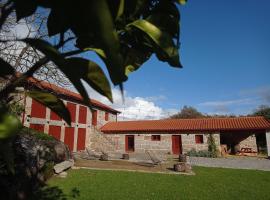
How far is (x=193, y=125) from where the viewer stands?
28016mm

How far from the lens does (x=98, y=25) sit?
472 millimetres

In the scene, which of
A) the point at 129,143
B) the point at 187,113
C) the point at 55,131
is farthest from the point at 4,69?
the point at 187,113

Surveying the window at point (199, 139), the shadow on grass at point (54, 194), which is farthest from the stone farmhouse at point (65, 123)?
the shadow on grass at point (54, 194)

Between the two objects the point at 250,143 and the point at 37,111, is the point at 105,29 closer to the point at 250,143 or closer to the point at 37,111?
the point at 37,111

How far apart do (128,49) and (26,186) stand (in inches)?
356

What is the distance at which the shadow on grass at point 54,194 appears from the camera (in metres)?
8.03

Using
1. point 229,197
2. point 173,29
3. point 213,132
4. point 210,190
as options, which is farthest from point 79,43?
point 213,132

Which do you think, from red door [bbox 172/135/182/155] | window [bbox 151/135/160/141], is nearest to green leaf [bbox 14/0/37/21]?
red door [bbox 172/135/182/155]

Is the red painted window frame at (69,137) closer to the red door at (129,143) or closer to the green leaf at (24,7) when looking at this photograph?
the red door at (129,143)

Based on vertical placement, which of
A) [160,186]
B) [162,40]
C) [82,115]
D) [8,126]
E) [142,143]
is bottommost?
[160,186]

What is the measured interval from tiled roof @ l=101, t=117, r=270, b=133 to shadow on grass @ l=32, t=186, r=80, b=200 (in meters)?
19.8

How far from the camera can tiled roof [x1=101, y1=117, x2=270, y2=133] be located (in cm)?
2602

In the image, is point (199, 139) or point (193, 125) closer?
point (199, 139)

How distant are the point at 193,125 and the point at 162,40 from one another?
2821 centimetres
